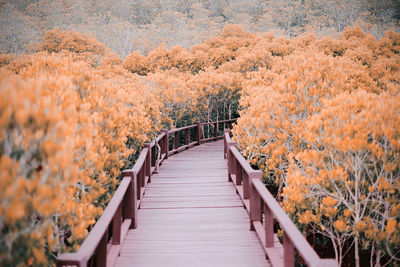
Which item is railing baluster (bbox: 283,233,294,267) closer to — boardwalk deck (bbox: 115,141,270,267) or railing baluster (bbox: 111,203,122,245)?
boardwalk deck (bbox: 115,141,270,267)

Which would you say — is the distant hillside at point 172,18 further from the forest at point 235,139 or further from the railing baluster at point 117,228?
the railing baluster at point 117,228

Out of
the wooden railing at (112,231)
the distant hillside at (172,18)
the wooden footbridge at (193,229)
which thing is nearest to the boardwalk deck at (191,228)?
the wooden footbridge at (193,229)

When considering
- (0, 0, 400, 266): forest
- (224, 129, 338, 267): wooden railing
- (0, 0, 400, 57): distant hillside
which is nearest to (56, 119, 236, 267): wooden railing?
(0, 0, 400, 266): forest

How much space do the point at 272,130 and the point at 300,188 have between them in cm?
201

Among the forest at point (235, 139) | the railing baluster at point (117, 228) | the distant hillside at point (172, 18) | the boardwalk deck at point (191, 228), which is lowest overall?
the boardwalk deck at point (191, 228)

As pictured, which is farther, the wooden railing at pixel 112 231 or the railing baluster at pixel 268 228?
the railing baluster at pixel 268 228

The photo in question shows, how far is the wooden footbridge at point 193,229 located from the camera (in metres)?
3.11

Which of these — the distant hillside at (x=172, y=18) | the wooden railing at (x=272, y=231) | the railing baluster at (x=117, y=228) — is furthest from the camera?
the distant hillside at (x=172, y=18)

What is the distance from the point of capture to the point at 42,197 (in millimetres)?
2020

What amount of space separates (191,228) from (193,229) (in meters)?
0.05

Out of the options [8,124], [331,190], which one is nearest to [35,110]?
[8,124]

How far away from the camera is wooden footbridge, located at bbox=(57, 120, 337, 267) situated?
10.2 ft

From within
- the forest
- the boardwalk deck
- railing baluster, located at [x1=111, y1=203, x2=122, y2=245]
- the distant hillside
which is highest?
the distant hillside

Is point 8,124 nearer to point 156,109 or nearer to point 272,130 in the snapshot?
point 272,130
